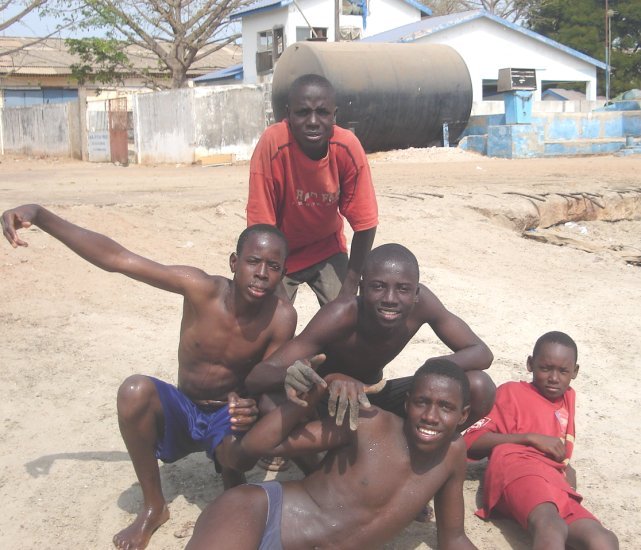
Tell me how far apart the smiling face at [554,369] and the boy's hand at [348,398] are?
126cm

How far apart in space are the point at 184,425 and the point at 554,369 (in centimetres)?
161

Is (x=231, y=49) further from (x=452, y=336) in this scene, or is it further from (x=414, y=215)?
(x=452, y=336)

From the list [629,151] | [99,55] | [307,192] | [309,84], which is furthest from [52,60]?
[309,84]

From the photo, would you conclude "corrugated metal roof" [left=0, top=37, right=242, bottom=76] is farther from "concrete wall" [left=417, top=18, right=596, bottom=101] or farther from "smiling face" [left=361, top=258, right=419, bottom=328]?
"smiling face" [left=361, top=258, right=419, bottom=328]

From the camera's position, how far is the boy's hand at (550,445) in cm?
329

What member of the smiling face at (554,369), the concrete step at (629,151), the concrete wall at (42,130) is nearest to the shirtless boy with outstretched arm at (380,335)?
the smiling face at (554,369)

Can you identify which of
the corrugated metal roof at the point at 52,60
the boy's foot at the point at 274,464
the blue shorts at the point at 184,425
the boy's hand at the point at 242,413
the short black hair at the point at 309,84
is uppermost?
the corrugated metal roof at the point at 52,60

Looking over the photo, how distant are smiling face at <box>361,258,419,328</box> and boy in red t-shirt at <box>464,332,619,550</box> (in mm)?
776

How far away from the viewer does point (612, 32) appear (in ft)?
113

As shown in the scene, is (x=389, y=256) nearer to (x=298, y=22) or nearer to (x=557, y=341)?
(x=557, y=341)

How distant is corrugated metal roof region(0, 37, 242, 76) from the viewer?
99.7ft

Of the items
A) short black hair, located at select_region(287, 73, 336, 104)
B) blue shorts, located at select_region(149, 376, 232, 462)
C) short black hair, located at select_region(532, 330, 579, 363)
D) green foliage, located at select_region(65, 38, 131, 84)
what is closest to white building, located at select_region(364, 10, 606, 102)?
green foliage, located at select_region(65, 38, 131, 84)

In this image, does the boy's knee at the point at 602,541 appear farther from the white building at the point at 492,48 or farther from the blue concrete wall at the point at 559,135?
the white building at the point at 492,48

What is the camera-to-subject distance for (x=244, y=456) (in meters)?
2.90
